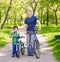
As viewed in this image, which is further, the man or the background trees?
the background trees

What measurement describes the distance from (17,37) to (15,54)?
0.73 m

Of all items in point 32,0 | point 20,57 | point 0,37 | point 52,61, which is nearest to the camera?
point 52,61

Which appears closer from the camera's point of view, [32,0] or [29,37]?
[29,37]

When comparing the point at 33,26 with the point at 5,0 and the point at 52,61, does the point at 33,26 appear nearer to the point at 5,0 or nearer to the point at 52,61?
the point at 52,61

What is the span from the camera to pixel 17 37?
39.8ft

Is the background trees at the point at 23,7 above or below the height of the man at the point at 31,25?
below

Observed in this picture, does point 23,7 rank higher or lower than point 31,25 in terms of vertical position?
lower

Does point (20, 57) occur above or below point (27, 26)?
below

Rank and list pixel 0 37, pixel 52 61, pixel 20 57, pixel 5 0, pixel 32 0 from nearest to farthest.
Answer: pixel 52 61 < pixel 20 57 < pixel 0 37 < pixel 5 0 < pixel 32 0

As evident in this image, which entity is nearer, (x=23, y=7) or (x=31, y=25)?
(x=31, y=25)

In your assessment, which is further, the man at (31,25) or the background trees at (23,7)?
the background trees at (23,7)

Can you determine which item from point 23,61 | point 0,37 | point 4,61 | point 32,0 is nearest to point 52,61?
point 23,61

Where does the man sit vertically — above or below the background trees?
above

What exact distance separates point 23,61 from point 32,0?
40530 millimetres
